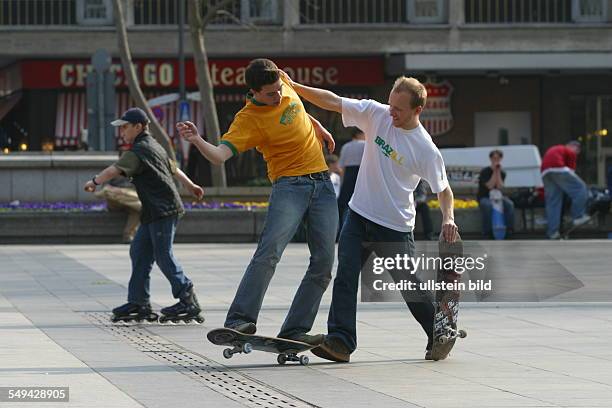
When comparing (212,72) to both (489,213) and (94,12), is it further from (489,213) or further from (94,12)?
(489,213)

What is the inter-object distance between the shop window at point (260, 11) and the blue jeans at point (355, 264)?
100 feet

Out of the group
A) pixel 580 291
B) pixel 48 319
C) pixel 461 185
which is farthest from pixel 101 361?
pixel 461 185

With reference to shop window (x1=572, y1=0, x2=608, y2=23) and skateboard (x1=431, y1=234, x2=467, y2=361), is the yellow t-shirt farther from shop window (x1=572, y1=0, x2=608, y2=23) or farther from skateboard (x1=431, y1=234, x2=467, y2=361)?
shop window (x1=572, y1=0, x2=608, y2=23)

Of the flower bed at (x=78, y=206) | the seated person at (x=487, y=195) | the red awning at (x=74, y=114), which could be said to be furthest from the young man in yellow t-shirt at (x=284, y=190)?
the red awning at (x=74, y=114)

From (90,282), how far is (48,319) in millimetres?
3685

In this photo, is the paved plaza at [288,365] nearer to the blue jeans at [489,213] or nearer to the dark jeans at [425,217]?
the dark jeans at [425,217]

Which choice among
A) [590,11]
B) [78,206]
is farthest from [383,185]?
[590,11]

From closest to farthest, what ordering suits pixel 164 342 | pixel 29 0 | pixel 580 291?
pixel 164 342
pixel 580 291
pixel 29 0

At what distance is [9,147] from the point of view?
4162 centimetres

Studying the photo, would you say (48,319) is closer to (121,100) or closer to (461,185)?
(461,185)

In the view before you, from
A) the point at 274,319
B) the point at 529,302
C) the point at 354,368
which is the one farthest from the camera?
the point at 529,302

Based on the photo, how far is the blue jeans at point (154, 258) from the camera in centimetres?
1197

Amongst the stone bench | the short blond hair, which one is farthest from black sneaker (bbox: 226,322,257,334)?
Answer: the stone bench

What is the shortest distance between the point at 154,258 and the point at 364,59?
28.7m
